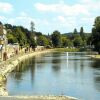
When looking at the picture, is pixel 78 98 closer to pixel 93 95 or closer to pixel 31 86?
pixel 93 95

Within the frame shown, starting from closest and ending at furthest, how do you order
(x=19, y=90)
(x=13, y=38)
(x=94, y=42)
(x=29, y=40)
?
(x=19, y=90), (x=94, y=42), (x=13, y=38), (x=29, y=40)

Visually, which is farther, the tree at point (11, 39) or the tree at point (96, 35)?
the tree at point (11, 39)

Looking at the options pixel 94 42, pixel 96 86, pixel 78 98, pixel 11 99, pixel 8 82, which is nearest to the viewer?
pixel 11 99

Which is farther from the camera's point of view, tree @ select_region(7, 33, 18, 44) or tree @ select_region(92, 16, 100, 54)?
tree @ select_region(7, 33, 18, 44)

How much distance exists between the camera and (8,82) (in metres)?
56.6

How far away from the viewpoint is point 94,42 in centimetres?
14288

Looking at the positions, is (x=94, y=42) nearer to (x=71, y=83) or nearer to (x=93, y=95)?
(x=71, y=83)

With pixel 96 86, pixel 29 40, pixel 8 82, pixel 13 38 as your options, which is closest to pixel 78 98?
pixel 96 86

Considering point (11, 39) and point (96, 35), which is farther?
point (11, 39)

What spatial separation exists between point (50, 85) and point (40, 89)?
4.04 meters

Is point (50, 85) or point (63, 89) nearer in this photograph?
point (63, 89)

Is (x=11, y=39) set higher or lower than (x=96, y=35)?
lower

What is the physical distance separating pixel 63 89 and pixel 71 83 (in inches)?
258

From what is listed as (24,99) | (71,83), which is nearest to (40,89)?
(71,83)
